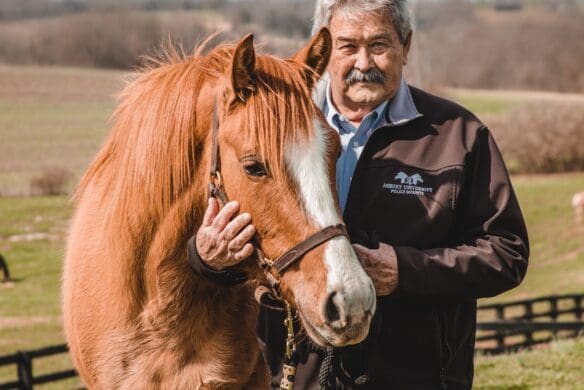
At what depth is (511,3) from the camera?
4840 inches

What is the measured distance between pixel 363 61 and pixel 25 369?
9.46m

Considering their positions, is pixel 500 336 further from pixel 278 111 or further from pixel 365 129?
pixel 278 111

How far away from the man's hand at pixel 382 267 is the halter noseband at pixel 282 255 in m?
0.27

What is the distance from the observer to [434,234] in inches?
119

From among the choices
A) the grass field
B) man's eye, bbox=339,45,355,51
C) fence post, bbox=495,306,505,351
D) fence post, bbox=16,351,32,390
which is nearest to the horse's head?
man's eye, bbox=339,45,355,51

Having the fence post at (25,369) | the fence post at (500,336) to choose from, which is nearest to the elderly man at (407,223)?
the fence post at (25,369)

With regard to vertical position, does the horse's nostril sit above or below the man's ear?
below

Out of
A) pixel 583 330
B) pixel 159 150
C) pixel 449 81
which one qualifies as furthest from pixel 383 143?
pixel 449 81

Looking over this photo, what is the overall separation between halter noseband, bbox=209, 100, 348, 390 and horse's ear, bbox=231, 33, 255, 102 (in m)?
0.14

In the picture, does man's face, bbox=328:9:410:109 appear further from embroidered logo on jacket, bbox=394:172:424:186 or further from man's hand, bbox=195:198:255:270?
man's hand, bbox=195:198:255:270

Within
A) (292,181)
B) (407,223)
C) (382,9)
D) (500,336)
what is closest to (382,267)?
(407,223)

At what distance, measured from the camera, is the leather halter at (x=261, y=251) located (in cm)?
258

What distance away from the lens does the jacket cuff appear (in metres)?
2.95

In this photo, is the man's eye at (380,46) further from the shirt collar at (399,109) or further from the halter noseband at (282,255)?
the halter noseband at (282,255)
